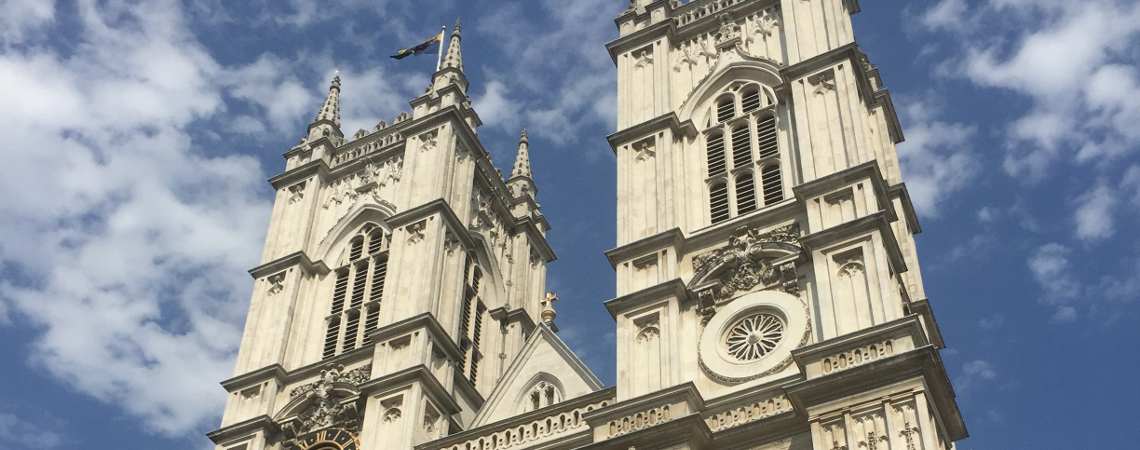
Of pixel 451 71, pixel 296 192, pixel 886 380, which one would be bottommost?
pixel 886 380

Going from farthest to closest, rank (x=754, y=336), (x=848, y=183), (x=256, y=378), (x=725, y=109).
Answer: (x=256, y=378)
(x=725, y=109)
(x=848, y=183)
(x=754, y=336)

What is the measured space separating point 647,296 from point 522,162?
1724cm

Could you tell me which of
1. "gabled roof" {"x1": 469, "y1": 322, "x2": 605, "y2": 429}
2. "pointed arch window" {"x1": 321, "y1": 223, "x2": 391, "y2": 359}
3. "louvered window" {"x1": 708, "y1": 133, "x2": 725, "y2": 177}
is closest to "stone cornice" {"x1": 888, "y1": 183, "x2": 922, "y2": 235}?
"louvered window" {"x1": 708, "y1": 133, "x2": 725, "y2": 177}

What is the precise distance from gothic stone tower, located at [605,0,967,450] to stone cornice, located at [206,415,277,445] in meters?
9.73

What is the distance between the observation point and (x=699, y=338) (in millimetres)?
29125

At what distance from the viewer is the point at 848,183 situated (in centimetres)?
2956

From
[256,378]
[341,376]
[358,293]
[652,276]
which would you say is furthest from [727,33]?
[256,378]

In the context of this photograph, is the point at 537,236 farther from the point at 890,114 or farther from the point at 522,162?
the point at 890,114

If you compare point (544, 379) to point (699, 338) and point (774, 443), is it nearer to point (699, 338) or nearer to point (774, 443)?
point (699, 338)

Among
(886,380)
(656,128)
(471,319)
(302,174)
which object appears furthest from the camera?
(302,174)

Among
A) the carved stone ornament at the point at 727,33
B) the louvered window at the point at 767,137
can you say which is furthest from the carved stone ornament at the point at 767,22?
the louvered window at the point at 767,137

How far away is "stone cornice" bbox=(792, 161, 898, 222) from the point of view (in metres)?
29.4

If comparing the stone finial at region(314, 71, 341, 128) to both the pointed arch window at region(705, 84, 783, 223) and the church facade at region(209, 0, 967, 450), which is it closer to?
the church facade at region(209, 0, 967, 450)

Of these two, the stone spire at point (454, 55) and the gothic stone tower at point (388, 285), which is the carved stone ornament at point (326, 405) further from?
the stone spire at point (454, 55)
